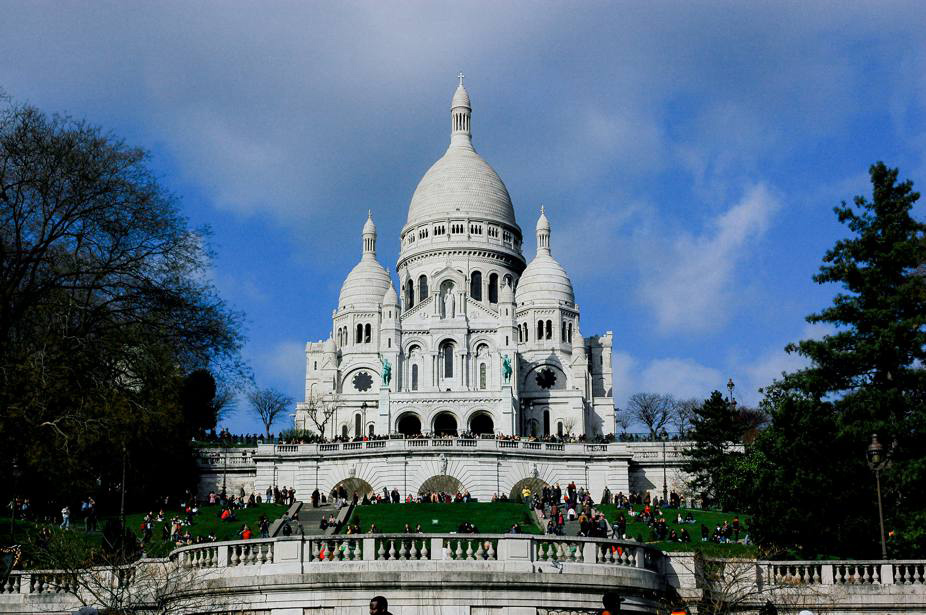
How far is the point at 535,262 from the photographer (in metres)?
113

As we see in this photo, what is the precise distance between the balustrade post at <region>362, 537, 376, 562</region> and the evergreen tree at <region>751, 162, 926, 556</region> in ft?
62.9

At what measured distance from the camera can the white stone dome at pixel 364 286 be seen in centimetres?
11431

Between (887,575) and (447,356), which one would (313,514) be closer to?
(887,575)

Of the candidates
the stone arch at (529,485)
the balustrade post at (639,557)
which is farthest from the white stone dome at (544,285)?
the balustrade post at (639,557)

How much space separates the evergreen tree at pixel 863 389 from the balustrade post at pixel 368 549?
19182 mm

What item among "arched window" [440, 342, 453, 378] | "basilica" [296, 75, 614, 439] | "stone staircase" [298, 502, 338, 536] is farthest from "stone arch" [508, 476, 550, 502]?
"arched window" [440, 342, 453, 378]

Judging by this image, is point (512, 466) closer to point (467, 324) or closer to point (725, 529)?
point (725, 529)

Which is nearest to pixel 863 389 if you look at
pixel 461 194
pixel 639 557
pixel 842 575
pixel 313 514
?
pixel 842 575

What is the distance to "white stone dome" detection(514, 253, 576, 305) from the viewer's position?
10919cm

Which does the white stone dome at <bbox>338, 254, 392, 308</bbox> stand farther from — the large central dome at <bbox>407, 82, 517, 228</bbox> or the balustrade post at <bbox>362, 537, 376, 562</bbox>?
the balustrade post at <bbox>362, 537, 376, 562</bbox>

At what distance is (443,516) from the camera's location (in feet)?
177

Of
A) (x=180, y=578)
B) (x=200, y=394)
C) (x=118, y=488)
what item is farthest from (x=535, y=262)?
(x=180, y=578)

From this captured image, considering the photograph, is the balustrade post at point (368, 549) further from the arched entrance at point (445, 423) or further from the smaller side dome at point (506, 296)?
the smaller side dome at point (506, 296)

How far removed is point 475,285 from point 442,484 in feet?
168
